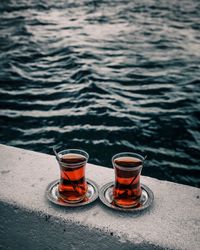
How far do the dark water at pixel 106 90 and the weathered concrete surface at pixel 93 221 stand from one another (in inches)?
92.9

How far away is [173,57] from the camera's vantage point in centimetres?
784

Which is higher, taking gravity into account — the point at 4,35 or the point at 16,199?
the point at 16,199

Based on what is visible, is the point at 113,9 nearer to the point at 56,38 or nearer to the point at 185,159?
the point at 56,38

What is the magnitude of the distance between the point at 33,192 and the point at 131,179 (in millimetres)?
547

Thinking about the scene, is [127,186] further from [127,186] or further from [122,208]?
[122,208]

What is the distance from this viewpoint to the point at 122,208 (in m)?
1.60

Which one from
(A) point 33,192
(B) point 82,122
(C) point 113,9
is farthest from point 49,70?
(C) point 113,9

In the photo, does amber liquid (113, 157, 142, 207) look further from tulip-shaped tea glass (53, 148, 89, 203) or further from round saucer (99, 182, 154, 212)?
tulip-shaped tea glass (53, 148, 89, 203)

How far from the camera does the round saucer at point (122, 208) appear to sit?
5.23 feet

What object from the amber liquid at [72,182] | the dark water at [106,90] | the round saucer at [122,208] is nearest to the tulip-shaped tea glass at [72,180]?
the amber liquid at [72,182]

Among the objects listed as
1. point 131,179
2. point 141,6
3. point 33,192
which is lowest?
point 141,6

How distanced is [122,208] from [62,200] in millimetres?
318

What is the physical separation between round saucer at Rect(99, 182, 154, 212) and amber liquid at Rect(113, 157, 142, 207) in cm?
3

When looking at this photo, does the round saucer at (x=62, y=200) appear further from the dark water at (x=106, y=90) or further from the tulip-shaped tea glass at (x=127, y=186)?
the dark water at (x=106, y=90)
